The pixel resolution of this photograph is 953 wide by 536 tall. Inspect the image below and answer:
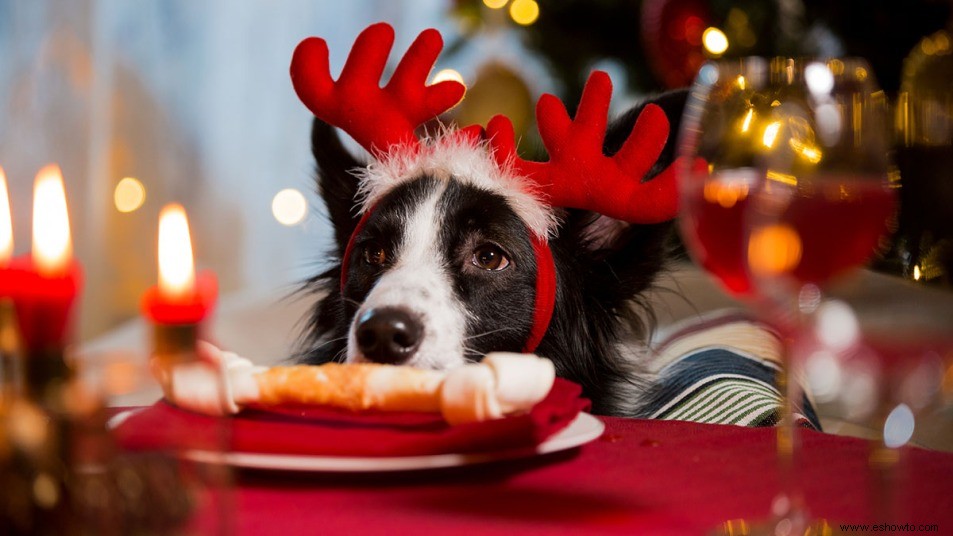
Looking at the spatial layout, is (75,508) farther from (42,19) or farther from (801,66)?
(42,19)

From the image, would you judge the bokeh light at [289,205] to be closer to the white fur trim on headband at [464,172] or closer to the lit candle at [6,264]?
the white fur trim on headband at [464,172]

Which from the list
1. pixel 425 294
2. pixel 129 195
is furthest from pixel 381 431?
pixel 129 195

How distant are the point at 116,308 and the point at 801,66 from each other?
14.0 ft

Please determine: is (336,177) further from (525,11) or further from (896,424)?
(525,11)

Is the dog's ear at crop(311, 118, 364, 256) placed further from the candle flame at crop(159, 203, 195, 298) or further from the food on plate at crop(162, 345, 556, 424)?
the candle flame at crop(159, 203, 195, 298)

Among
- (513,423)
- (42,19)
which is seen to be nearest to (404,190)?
(513,423)

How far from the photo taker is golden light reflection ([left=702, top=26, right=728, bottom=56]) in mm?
3066

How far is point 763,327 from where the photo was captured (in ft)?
7.13

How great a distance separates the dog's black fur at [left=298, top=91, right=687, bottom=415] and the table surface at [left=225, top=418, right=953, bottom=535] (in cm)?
64

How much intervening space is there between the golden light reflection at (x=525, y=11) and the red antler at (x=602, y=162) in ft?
7.21

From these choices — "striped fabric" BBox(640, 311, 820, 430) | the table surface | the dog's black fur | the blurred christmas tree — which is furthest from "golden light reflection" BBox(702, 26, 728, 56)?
the table surface

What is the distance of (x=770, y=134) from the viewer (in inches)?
29.1

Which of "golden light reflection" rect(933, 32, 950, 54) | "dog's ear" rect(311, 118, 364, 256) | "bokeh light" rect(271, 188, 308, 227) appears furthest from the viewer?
"bokeh light" rect(271, 188, 308, 227)

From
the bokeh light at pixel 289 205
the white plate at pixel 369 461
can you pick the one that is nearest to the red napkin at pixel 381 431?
the white plate at pixel 369 461
